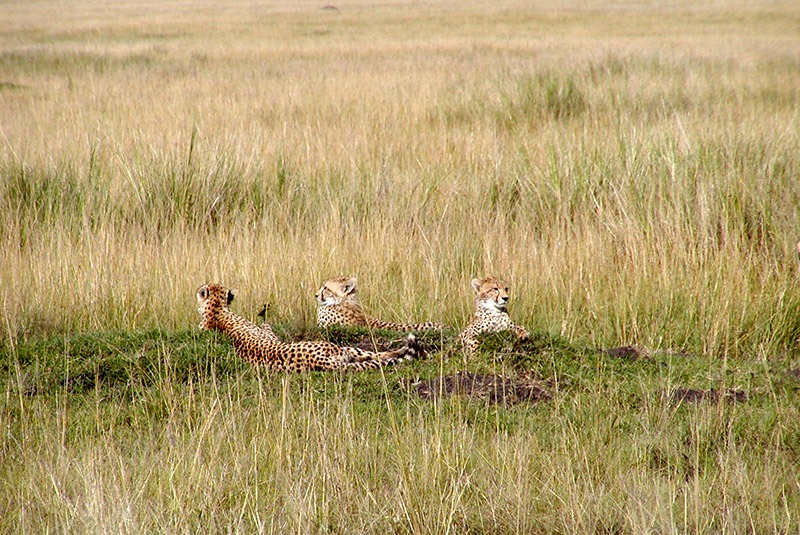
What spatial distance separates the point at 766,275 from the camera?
6.39 meters

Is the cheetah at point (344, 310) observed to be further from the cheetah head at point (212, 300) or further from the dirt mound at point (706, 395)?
the dirt mound at point (706, 395)

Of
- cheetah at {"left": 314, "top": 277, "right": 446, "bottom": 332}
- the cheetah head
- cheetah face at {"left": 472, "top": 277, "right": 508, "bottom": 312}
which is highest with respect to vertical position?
cheetah face at {"left": 472, "top": 277, "right": 508, "bottom": 312}

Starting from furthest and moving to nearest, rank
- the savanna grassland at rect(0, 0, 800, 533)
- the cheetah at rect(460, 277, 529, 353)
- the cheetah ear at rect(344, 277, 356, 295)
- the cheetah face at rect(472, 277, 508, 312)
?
the cheetah ear at rect(344, 277, 356, 295), the cheetah face at rect(472, 277, 508, 312), the cheetah at rect(460, 277, 529, 353), the savanna grassland at rect(0, 0, 800, 533)

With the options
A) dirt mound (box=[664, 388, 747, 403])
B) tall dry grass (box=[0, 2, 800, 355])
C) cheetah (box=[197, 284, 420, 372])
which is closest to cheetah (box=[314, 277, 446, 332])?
tall dry grass (box=[0, 2, 800, 355])

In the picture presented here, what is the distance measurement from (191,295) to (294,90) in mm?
8397

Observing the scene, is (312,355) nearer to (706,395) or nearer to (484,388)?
(484,388)

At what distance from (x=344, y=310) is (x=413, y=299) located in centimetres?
67

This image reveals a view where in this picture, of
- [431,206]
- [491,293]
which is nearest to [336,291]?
[491,293]

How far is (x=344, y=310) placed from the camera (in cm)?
636

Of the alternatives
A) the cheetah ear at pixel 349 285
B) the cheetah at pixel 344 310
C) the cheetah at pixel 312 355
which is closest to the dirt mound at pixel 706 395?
the cheetah at pixel 312 355

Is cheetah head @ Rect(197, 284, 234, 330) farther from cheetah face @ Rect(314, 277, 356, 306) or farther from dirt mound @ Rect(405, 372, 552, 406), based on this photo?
dirt mound @ Rect(405, 372, 552, 406)

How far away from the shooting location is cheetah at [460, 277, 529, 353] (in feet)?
18.3

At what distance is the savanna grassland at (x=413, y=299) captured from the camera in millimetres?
3488

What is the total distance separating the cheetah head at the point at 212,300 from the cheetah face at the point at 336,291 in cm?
Result: 67
